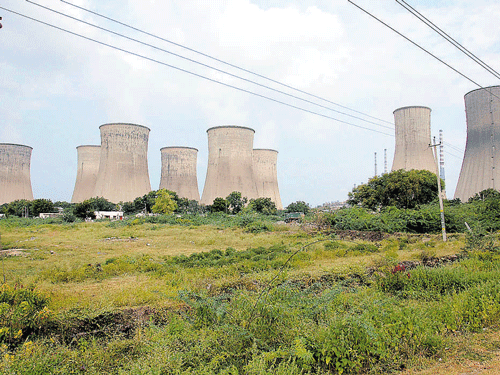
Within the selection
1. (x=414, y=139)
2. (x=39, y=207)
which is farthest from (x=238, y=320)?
(x=39, y=207)

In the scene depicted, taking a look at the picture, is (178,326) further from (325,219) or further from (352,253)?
(325,219)

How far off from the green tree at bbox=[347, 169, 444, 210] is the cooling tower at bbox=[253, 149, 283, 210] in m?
10.7

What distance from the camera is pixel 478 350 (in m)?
2.56

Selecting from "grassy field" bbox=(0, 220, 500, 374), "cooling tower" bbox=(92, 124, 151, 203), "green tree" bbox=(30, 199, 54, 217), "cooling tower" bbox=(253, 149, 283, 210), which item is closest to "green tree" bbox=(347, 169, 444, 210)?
"cooling tower" bbox=(253, 149, 283, 210)

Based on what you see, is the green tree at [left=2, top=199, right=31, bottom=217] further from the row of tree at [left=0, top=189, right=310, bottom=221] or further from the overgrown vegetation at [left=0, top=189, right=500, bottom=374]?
the overgrown vegetation at [left=0, top=189, right=500, bottom=374]

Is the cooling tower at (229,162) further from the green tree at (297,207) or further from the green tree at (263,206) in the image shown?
the green tree at (297,207)

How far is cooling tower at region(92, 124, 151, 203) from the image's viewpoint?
2423 centimetres

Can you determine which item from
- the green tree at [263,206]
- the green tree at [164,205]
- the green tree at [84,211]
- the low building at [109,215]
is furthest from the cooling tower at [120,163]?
the green tree at [263,206]

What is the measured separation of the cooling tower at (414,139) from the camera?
880 inches

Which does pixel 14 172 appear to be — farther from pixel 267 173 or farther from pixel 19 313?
pixel 19 313

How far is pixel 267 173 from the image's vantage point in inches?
1342

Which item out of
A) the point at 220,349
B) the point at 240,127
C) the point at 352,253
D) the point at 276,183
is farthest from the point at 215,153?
the point at 220,349

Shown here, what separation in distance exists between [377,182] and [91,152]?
2282 cm

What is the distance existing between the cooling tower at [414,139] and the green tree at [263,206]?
33.9 ft
